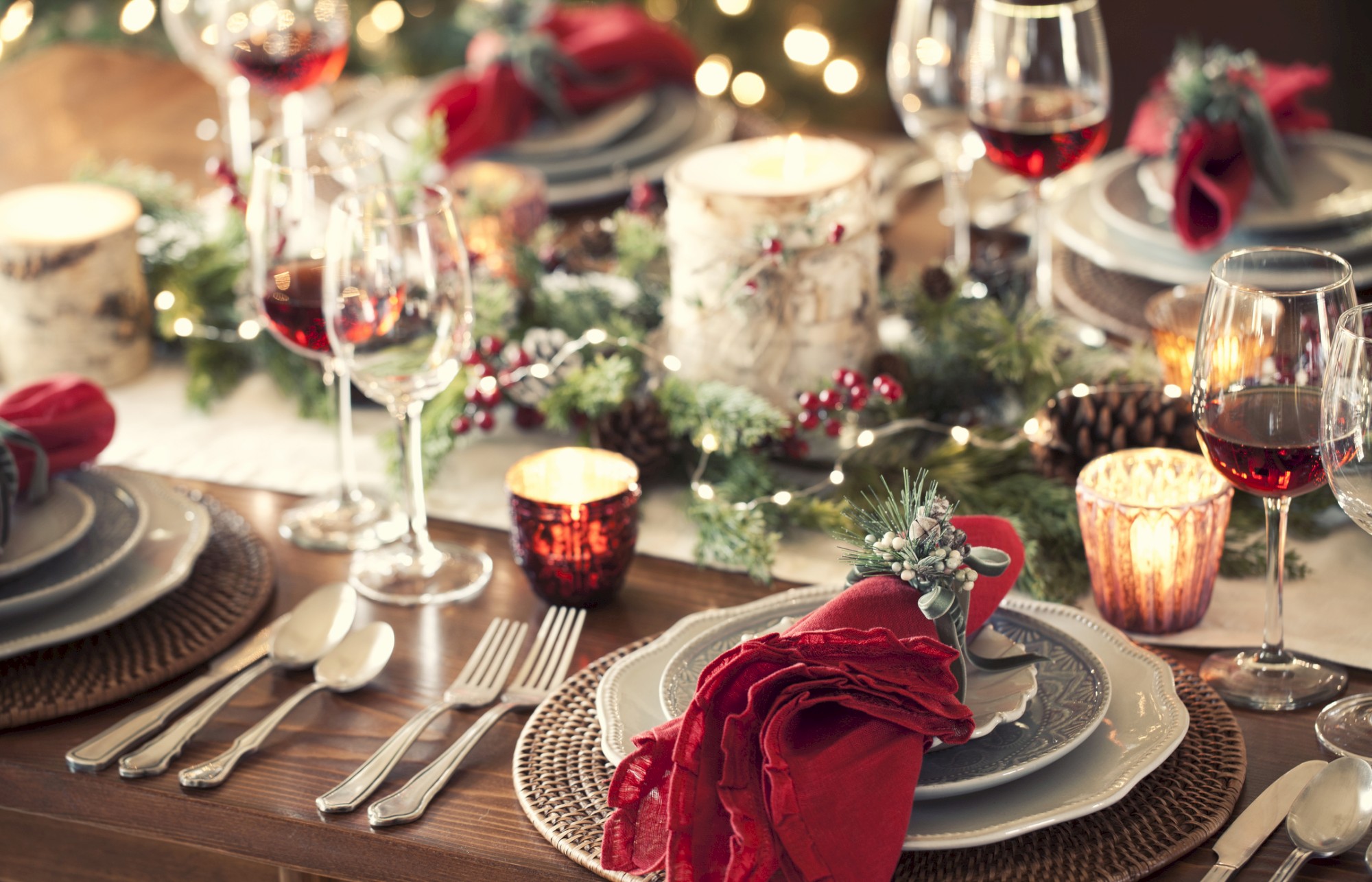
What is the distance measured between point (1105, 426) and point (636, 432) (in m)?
0.35

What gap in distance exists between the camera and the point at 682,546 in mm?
1043

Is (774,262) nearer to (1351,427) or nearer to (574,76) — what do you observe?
(1351,427)

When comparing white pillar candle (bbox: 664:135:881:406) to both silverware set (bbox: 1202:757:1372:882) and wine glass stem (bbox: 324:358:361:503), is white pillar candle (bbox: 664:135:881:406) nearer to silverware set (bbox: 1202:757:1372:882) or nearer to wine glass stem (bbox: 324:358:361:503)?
wine glass stem (bbox: 324:358:361:503)

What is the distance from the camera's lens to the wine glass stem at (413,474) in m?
1.01

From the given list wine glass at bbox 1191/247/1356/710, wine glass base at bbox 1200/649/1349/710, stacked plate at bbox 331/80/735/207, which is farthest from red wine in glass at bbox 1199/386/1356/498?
stacked plate at bbox 331/80/735/207

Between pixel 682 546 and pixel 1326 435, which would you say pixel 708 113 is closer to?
pixel 682 546

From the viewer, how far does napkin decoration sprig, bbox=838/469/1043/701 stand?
697mm

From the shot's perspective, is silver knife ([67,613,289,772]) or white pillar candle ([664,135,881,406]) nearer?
silver knife ([67,613,289,772])

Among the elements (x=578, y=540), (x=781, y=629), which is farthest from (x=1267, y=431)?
(x=578, y=540)

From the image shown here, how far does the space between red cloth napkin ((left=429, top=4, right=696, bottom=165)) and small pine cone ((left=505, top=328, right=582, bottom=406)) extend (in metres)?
0.46

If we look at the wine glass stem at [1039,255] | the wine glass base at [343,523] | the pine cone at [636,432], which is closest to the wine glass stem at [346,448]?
the wine glass base at [343,523]

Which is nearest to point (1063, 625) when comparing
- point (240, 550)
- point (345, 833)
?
point (345, 833)

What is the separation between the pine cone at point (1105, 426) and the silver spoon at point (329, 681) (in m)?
0.50

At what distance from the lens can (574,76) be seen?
1666 mm
